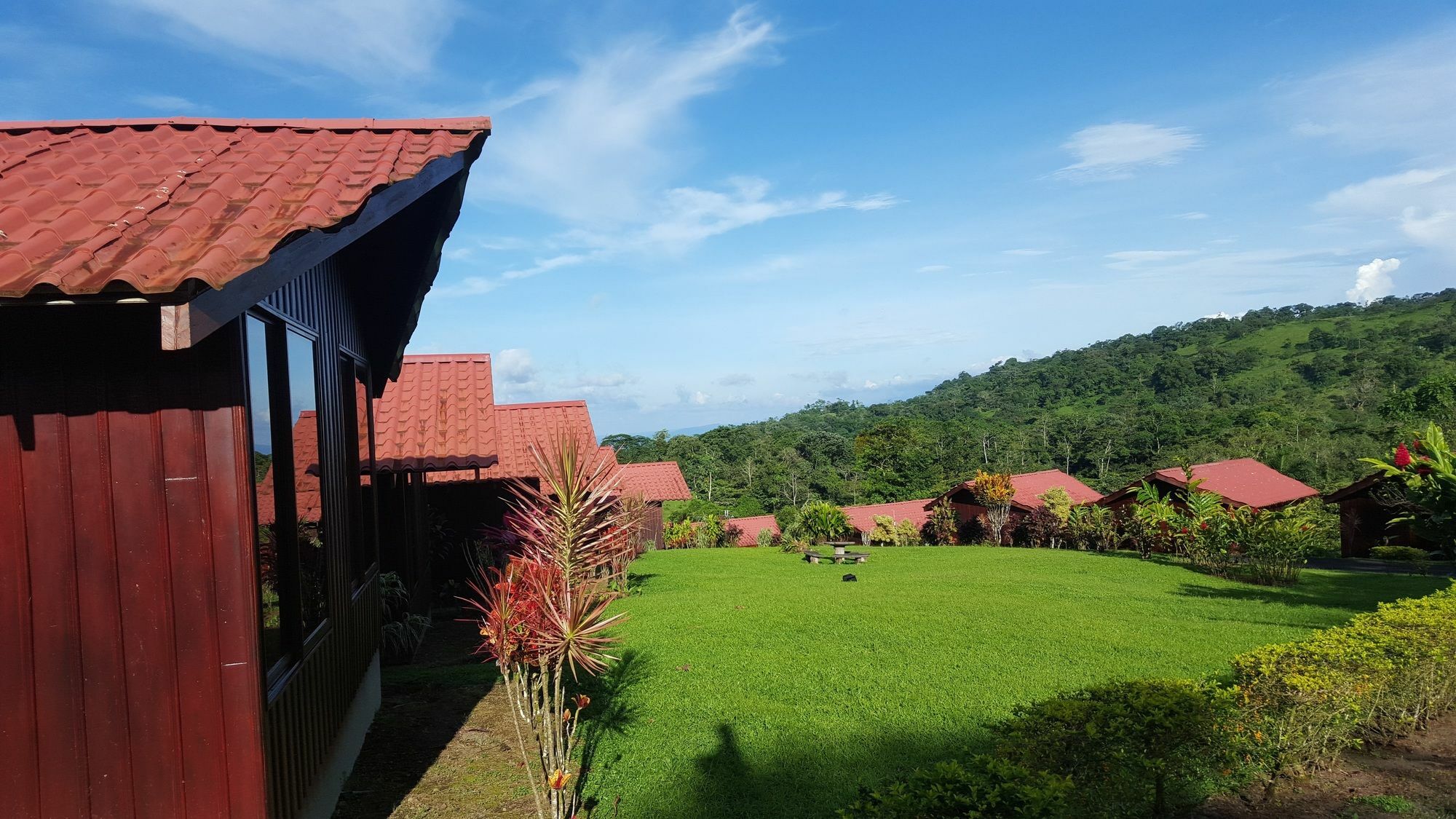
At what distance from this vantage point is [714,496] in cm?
5831

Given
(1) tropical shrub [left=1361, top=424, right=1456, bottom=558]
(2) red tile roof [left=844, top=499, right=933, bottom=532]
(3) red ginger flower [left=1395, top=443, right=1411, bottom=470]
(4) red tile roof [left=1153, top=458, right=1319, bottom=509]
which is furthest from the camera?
(2) red tile roof [left=844, top=499, right=933, bottom=532]

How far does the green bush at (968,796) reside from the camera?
9.81ft

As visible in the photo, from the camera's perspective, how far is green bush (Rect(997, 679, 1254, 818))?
444 centimetres

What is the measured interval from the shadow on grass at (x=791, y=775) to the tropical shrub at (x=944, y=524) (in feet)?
85.1

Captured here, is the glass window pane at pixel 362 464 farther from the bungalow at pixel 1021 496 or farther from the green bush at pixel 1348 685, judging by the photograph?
the bungalow at pixel 1021 496

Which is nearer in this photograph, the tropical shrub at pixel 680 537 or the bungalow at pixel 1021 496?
the bungalow at pixel 1021 496

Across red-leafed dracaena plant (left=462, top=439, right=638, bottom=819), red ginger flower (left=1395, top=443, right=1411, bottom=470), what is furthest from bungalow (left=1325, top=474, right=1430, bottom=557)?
red-leafed dracaena plant (left=462, top=439, right=638, bottom=819)

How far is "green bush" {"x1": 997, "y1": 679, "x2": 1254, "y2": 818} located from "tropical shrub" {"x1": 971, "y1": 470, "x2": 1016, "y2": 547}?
24.5 m

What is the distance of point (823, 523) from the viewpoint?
3069 cm

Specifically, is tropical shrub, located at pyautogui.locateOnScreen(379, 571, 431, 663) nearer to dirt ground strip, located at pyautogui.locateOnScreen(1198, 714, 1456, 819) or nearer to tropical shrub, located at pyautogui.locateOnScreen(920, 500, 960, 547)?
dirt ground strip, located at pyautogui.locateOnScreen(1198, 714, 1456, 819)

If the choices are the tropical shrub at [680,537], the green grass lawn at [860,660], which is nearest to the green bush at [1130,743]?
the green grass lawn at [860,660]

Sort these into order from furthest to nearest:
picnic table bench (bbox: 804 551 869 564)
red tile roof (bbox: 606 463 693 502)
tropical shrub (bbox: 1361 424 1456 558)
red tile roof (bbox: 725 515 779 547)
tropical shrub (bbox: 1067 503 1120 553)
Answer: red tile roof (bbox: 725 515 779 547) < red tile roof (bbox: 606 463 693 502) < tropical shrub (bbox: 1067 503 1120 553) < picnic table bench (bbox: 804 551 869 564) < tropical shrub (bbox: 1361 424 1456 558)

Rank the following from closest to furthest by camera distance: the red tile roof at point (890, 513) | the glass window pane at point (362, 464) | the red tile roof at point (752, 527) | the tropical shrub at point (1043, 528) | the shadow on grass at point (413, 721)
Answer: the shadow on grass at point (413, 721) < the glass window pane at point (362, 464) < the tropical shrub at point (1043, 528) < the red tile roof at point (890, 513) < the red tile roof at point (752, 527)

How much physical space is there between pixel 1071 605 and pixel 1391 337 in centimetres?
6825
